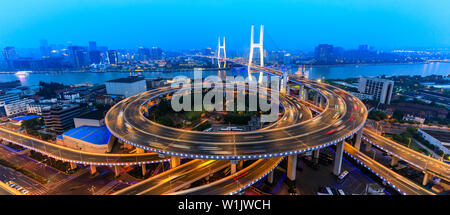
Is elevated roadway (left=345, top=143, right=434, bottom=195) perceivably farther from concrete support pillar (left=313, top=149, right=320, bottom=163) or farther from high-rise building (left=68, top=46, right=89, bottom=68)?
high-rise building (left=68, top=46, right=89, bottom=68)

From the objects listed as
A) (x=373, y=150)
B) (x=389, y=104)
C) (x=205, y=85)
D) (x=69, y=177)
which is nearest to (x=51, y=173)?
(x=69, y=177)

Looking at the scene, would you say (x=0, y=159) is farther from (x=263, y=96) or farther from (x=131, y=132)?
(x=263, y=96)

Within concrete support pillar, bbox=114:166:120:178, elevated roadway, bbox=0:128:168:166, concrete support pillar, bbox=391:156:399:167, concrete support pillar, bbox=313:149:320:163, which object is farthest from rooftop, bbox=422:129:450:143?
concrete support pillar, bbox=114:166:120:178

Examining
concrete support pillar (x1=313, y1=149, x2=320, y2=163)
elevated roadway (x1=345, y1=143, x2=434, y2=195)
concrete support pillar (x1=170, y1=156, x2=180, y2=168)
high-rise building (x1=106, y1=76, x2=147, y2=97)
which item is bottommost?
concrete support pillar (x1=313, y1=149, x2=320, y2=163)

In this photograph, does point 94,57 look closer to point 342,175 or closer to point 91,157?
point 91,157

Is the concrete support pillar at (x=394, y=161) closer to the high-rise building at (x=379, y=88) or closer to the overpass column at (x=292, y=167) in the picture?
the overpass column at (x=292, y=167)

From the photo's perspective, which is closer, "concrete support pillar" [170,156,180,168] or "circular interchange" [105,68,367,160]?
"circular interchange" [105,68,367,160]

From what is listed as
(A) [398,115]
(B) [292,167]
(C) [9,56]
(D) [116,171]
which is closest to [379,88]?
(A) [398,115]
